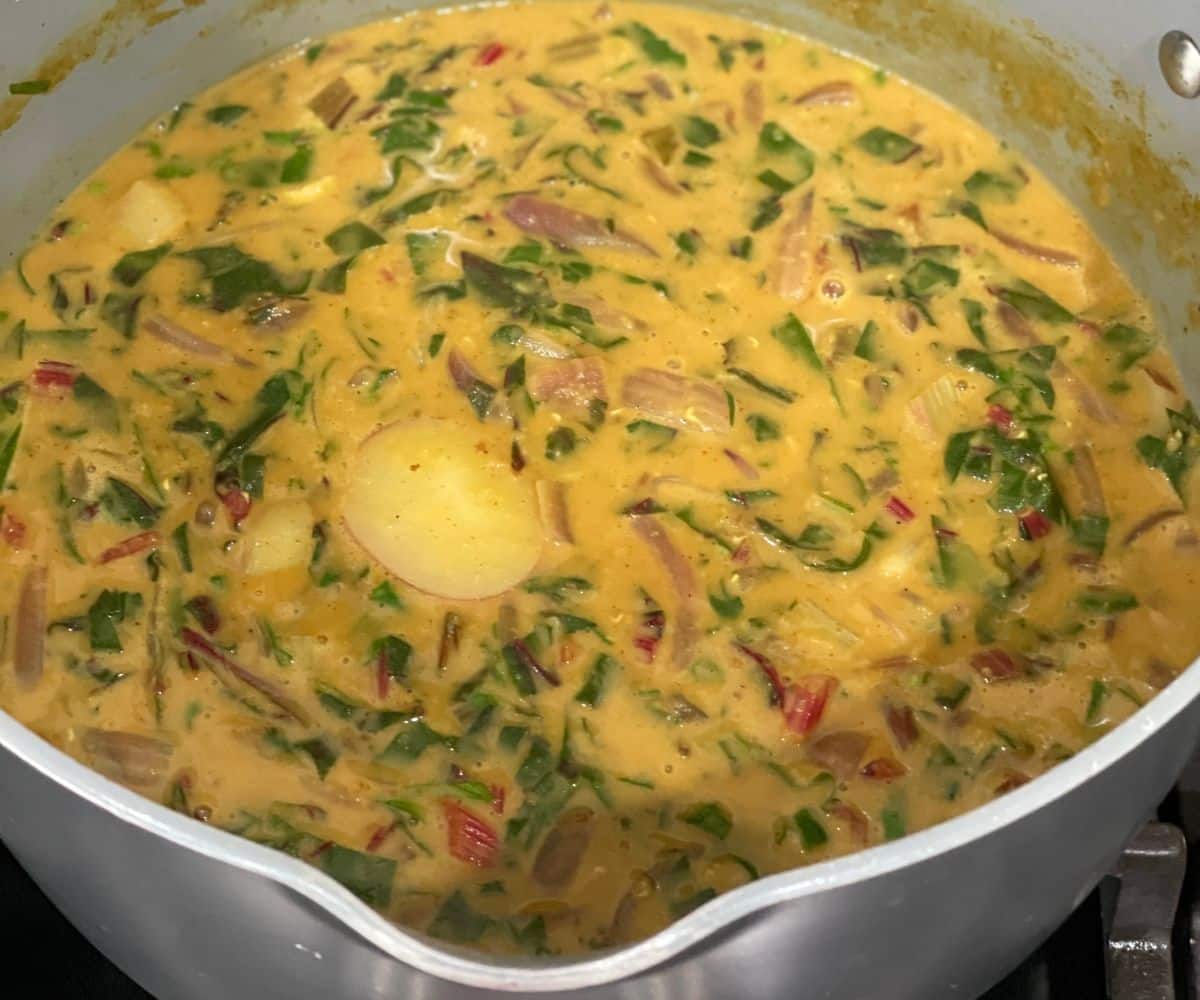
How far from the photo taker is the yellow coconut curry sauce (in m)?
1.95

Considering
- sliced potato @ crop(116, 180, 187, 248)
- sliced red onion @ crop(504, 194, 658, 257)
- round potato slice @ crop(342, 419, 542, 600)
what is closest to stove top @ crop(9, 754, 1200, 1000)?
round potato slice @ crop(342, 419, 542, 600)

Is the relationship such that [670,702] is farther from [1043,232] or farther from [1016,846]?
[1043,232]

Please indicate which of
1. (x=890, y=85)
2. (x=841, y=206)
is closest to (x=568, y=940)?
(x=841, y=206)

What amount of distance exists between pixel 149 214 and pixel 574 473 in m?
0.97

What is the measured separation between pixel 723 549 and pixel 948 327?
24.4 inches

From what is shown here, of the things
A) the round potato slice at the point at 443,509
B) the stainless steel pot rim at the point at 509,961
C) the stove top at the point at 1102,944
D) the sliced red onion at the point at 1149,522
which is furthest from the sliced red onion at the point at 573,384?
the stainless steel pot rim at the point at 509,961

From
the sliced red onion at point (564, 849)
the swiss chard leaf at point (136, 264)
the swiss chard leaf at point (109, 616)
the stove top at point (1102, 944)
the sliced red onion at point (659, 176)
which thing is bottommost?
the stove top at point (1102, 944)

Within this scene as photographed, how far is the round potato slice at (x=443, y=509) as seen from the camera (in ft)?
7.04

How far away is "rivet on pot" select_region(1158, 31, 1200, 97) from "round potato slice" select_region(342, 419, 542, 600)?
127 centimetres

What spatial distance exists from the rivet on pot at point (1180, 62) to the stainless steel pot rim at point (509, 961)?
1.49 m

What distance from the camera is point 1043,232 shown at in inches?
104

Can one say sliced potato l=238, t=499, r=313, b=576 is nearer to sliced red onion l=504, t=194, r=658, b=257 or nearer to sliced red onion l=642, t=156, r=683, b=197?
sliced red onion l=504, t=194, r=658, b=257

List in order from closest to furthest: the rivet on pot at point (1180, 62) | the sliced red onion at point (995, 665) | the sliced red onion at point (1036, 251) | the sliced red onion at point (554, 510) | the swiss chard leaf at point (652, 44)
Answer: the sliced red onion at point (995, 665) < the sliced red onion at point (554, 510) < the rivet on pot at point (1180, 62) < the sliced red onion at point (1036, 251) < the swiss chard leaf at point (652, 44)

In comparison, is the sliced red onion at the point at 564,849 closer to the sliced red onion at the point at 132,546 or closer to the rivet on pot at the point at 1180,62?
the sliced red onion at the point at 132,546
